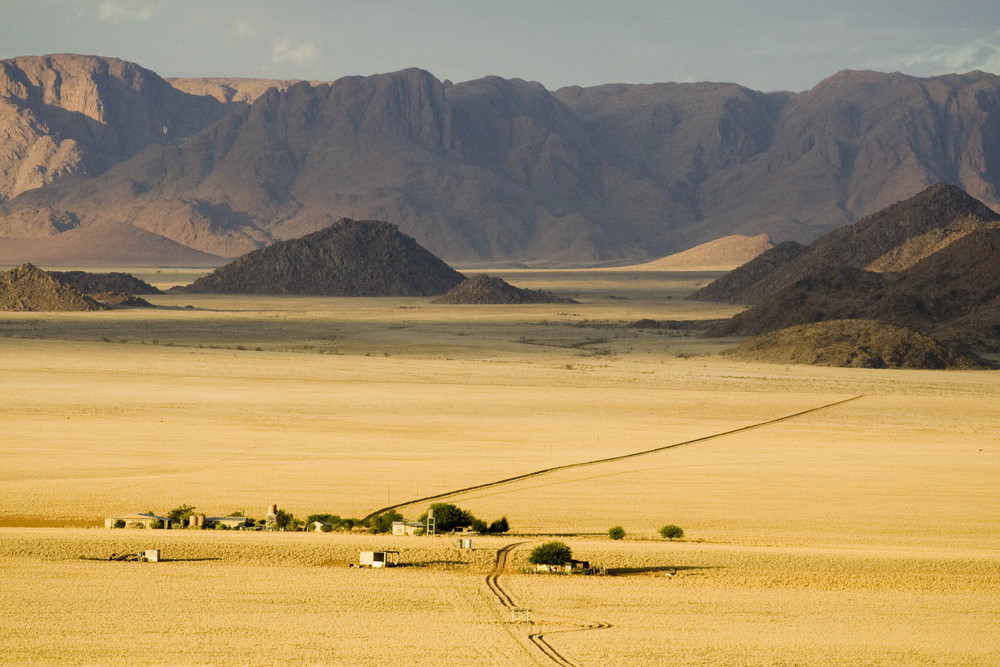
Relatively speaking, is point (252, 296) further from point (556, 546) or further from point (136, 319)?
point (556, 546)

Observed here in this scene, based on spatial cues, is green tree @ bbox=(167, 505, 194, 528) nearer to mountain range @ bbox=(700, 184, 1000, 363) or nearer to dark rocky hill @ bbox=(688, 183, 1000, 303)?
mountain range @ bbox=(700, 184, 1000, 363)

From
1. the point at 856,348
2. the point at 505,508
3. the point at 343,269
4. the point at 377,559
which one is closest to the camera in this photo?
the point at 377,559

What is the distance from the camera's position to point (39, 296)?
279ft

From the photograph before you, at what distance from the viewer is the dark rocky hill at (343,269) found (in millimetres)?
118812

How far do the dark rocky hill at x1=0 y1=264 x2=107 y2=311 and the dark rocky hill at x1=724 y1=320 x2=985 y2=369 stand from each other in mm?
46421

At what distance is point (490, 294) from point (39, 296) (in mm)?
33473

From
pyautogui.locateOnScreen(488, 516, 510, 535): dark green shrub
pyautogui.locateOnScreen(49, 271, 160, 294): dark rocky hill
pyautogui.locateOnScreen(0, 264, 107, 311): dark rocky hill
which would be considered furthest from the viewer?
pyautogui.locateOnScreen(49, 271, 160, 294): dark rocky hill

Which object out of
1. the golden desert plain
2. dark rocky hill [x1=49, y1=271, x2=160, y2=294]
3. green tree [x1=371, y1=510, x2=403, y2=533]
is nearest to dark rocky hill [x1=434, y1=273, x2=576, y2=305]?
dark rocky hill [x1=49, y1=271, x2=160, y2=294]

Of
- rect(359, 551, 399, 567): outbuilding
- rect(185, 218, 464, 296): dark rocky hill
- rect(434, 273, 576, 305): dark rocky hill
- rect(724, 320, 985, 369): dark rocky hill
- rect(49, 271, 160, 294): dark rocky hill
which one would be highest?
rect(185, 218, 464, 296): dark rocky hill

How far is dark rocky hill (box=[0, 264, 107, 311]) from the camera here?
275 ft

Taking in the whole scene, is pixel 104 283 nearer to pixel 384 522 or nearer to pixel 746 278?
pixel 746 278

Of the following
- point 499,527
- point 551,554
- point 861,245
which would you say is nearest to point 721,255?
point 861,245

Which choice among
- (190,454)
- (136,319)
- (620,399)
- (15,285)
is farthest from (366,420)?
(15,285)

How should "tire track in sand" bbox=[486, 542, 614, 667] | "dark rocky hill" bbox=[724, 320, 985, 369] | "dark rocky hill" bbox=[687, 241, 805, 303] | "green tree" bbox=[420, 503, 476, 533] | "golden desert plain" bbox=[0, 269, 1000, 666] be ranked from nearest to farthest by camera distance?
"tire track in sand" bbox=[486, 542, 614, 667] < "golden desert plain" bbox=[0, 269, 1000, 666] < "green tree" bbox=[420, 503, 476, 533] < "dark rocky hill" bbox=[724, 320, 985, 369] < "dark rocky hill" bbox=[687, 241, 805, 303]
